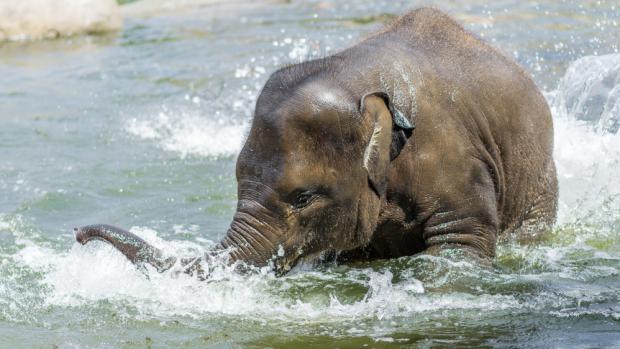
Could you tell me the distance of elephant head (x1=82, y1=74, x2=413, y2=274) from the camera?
589 centimetres

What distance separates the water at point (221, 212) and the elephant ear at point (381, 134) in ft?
2.52

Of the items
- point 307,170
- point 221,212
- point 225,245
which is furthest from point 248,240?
point 221,212

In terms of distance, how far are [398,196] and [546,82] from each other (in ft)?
23.9

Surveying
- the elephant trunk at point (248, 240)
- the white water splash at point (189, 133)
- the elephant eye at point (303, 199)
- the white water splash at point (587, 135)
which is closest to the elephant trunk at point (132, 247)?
the elephant trunk at point (248, 240)

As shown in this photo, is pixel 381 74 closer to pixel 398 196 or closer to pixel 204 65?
pixel 398 196

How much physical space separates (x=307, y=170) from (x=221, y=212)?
3.64m

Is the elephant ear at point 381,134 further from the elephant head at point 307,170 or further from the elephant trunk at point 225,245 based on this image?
the elephant trunk at point 225,245

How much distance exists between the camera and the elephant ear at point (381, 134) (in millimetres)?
6090

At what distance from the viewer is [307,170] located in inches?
234

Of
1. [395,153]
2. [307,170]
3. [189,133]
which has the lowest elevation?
[307,170]

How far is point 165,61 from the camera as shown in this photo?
16562 millimetres

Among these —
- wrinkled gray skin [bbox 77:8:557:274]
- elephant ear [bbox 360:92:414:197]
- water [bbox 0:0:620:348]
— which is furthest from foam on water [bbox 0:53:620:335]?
elephant ear [bbox 360:92:414:197]

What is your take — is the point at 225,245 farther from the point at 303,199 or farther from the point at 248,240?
the point at 303,199

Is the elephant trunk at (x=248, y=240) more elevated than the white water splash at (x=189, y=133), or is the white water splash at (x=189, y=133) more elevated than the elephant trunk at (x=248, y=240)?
the white water splash at (x=189, y=133)
